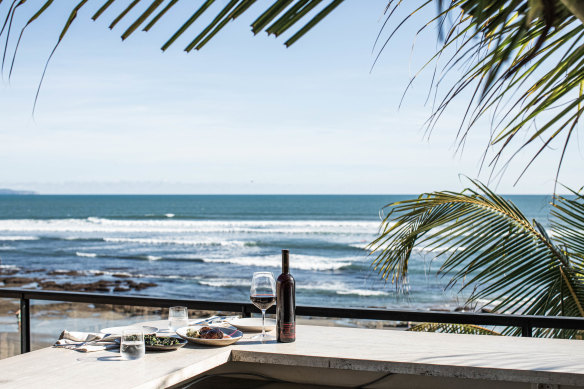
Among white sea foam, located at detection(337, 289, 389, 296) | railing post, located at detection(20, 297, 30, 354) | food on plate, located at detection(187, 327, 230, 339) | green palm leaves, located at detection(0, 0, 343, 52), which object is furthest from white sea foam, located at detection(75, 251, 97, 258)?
green palm leaves, located at detection(0, 0, 343, 52)

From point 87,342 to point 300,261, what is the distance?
18265mm

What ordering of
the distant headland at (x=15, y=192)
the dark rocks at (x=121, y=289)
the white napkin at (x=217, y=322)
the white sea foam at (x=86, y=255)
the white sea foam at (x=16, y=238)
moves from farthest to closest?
the distant headland at (x=15, y=192) < the white sea foam at (x=16, y=238) < the white sea foam at (x=86, y=255) < the dark rocks at (x=121, y=289) < the white napkin at (x=217, y=322)

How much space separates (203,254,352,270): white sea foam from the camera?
1889 cm

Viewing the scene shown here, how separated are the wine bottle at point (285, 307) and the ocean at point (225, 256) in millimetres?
4639

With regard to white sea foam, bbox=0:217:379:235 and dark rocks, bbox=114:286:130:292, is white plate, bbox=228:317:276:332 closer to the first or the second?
dark rocks, bbox=114:286:130:292

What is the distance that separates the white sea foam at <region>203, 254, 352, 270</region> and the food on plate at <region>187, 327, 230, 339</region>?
16777 mm

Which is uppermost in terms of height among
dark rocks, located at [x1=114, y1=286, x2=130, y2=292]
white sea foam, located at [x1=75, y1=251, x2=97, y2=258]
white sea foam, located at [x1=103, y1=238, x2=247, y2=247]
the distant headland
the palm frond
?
the distant headland

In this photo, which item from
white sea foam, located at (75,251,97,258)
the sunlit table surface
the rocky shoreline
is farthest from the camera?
white sea foam, located at (75,251,97,258)

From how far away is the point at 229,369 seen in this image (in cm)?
209

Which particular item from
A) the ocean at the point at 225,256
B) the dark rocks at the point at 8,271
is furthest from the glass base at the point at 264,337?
the dark rocks at the point at 8,271

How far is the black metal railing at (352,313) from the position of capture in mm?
1948

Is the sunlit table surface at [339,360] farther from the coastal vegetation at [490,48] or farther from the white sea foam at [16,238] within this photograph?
the white sea foam at [16,238]

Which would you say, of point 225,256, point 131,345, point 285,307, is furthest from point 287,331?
point 225,256

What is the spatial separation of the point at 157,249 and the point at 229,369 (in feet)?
71.3
